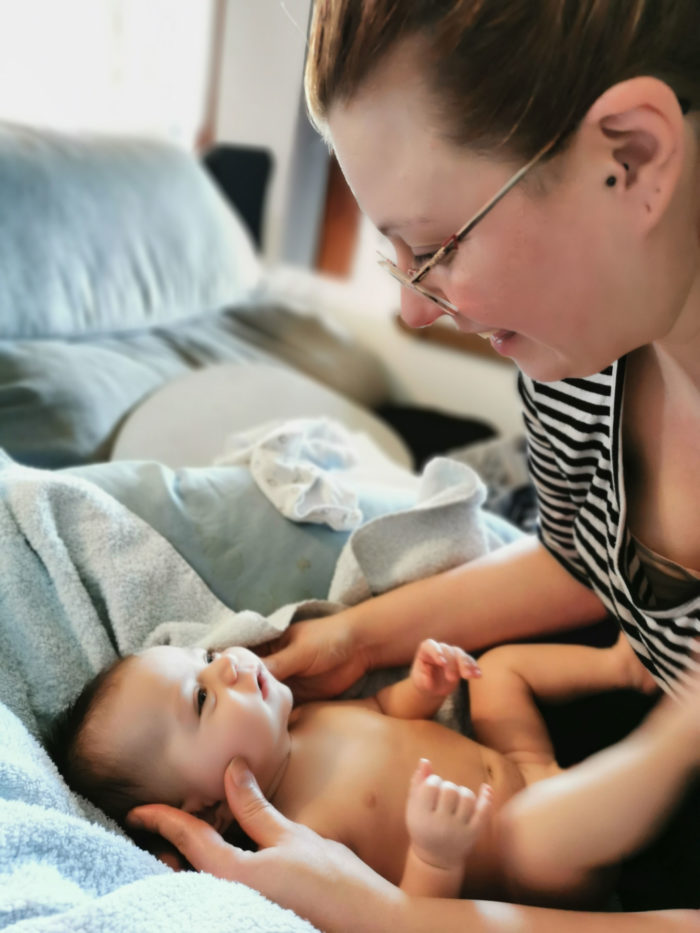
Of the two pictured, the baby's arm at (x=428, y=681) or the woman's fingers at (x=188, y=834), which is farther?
the baby's arm at (x=428, y=681)

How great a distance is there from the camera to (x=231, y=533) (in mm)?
1143

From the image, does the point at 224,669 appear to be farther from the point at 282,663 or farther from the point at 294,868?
the point at 294,868

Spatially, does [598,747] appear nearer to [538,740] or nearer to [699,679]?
[538,740]

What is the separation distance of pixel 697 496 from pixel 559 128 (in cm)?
42

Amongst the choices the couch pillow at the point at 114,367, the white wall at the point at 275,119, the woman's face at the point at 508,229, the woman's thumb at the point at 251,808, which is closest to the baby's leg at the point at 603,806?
the woman's thumb at the point at 251,808

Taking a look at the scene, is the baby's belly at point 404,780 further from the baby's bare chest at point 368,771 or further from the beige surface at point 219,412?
the beige surface at point 219,412

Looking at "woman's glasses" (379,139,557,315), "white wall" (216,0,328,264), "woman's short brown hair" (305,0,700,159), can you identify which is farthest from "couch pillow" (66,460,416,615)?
"white wall" (216,0,328,264)

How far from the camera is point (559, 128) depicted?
60 centimetres

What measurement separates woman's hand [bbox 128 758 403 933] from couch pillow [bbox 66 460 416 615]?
0.32 meters

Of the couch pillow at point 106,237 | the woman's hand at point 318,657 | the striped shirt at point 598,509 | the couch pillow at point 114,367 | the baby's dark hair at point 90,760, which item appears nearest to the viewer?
the striped shirt at point 598,509

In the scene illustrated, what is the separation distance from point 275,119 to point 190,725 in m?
2.14

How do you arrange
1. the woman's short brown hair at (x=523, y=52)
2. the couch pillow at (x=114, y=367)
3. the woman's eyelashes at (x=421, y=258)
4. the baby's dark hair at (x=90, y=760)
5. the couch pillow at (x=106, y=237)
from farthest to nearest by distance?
the couch pillow at (x=106, y=237) < the couch pillow at (x=114, y=367) < the baby's dark hair at (x=90, y=760) < the woman's eyelashes at (x=421, y=258) < the woman's short brown hair at (x=523, y=52)

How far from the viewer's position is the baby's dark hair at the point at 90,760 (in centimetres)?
93

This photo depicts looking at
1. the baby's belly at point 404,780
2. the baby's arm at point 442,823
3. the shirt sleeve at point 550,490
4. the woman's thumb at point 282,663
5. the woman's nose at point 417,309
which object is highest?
the woman's nose at point 417,309
